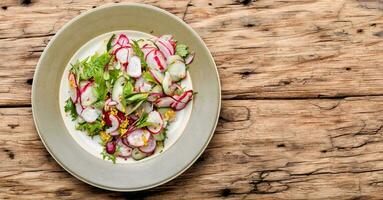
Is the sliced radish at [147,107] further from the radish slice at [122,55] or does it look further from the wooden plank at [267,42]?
the wooden plank at [267,42]

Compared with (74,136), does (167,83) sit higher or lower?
higher

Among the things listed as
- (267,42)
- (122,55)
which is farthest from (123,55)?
(267,42)

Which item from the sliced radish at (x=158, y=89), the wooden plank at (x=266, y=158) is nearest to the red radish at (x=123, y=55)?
the sliced radish at (x=158, y=89)

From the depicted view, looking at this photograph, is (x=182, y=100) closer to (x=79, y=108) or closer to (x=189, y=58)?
(x=189, y=58)

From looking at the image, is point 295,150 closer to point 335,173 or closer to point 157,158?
point 335,173

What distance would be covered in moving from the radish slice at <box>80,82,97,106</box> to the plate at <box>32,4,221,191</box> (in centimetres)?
8

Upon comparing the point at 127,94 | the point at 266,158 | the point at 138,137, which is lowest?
the point at 266,158

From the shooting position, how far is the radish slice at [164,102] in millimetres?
1600

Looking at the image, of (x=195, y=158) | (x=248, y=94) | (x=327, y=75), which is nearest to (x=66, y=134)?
(x=195, y=158)

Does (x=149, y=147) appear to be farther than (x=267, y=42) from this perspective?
No

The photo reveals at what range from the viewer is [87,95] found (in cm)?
158

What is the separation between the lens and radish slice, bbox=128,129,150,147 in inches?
62.4

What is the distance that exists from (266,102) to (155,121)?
0.36 meters

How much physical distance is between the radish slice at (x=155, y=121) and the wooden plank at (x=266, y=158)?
197 mm
